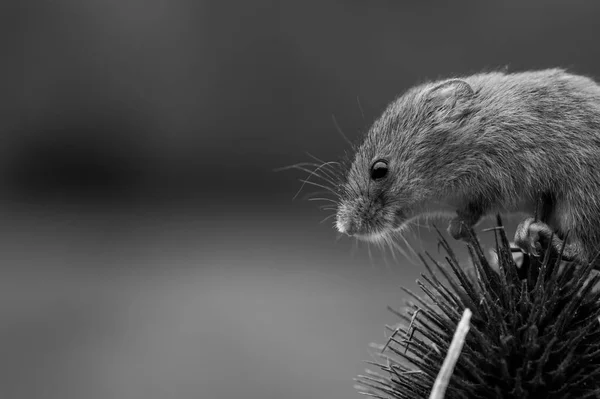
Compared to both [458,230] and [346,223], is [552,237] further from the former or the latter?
[346,223]

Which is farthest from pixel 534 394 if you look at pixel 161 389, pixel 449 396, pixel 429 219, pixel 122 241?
pixel 122 241

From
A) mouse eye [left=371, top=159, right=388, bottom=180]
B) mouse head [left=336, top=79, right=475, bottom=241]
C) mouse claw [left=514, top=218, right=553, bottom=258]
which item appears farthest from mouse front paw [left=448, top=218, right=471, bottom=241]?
mouse eye [left=371, top=159, right=388, bottom=180]

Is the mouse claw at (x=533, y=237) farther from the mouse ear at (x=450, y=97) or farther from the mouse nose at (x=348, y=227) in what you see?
the mouse nose at (x=348, y=227)

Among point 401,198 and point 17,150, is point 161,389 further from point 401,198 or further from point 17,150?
point 401,198

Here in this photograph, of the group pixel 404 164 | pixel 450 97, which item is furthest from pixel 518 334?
pixel 450 97

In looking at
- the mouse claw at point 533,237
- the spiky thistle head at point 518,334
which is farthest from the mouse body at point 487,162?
the spiky thistle head at point 518,334

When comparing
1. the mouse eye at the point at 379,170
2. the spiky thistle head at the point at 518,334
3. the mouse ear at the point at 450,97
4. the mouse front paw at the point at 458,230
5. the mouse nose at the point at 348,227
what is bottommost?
the spiky thistle head at the point at 518,334

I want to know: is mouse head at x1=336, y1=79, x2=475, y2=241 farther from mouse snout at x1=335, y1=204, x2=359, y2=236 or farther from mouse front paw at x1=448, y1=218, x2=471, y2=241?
mouse front paw at x1=448, y1=218, x2=471, y2=241

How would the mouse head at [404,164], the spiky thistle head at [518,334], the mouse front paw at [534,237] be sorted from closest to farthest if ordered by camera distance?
the spiky thistle head at [518,334] < the mouse front paw at [534,237] < the mouse head at [404,164]
